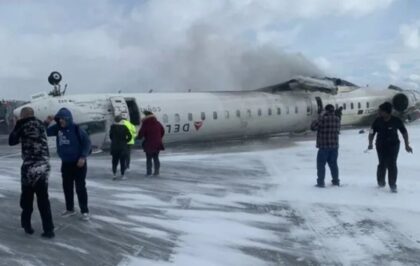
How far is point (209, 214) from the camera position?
9.60 metres

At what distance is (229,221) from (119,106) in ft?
45.3

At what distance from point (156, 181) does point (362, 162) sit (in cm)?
620

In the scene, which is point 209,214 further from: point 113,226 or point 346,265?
point 346,265

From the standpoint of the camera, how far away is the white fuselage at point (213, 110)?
2205 centimetres

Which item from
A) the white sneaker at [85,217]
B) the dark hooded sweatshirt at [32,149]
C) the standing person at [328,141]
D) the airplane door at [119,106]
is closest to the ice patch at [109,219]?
the white sneaker at [85,217]

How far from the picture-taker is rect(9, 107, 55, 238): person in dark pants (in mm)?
7620

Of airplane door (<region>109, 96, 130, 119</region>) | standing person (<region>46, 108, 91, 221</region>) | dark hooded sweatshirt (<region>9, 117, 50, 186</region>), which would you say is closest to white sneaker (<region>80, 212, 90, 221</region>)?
standing person (<region>46, 108, 91, 221</region>)

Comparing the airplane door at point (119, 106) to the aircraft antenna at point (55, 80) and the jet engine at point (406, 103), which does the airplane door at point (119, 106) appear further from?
the jet engine at point (406, 103)

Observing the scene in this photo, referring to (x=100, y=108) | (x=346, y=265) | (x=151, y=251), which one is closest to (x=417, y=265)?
(x=346, y=265)

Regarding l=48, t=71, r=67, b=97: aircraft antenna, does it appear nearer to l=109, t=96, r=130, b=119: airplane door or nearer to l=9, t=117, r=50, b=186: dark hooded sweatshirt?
l=109, t=96, r=130, b=119: airplane door

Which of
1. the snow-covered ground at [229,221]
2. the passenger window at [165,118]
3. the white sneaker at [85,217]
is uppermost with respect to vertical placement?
the passenger window at [165,118]

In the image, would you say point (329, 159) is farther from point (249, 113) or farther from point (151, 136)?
point (249, 113)

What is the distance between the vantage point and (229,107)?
1023 inches

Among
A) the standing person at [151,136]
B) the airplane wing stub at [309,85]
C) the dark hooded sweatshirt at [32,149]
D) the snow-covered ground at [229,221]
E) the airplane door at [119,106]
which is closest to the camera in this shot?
the snow-covered ground at [229,221]
